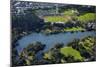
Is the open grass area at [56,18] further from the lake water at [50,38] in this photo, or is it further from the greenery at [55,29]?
the lake water at [50,38]

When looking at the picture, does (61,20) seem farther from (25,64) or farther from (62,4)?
(25,64)

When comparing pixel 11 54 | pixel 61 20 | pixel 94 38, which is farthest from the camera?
pixel 94 38

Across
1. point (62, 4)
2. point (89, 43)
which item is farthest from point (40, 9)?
point (89, 43)

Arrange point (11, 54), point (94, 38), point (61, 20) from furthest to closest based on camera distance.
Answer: point (94, 38), point (61, 20), point (11, 54)

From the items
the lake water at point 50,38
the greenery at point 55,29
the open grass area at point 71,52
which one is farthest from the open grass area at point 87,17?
the open grass area at point 71,52

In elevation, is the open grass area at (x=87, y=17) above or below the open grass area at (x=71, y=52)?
above

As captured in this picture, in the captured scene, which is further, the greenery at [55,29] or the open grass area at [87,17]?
the open grass area at [87,17]

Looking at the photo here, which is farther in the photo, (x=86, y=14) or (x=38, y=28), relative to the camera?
(x=86, y=14)

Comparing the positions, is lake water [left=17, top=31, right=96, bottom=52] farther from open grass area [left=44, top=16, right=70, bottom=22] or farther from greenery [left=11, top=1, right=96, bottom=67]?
open grass area [left=44, top=16, right=70, bottom=22]
